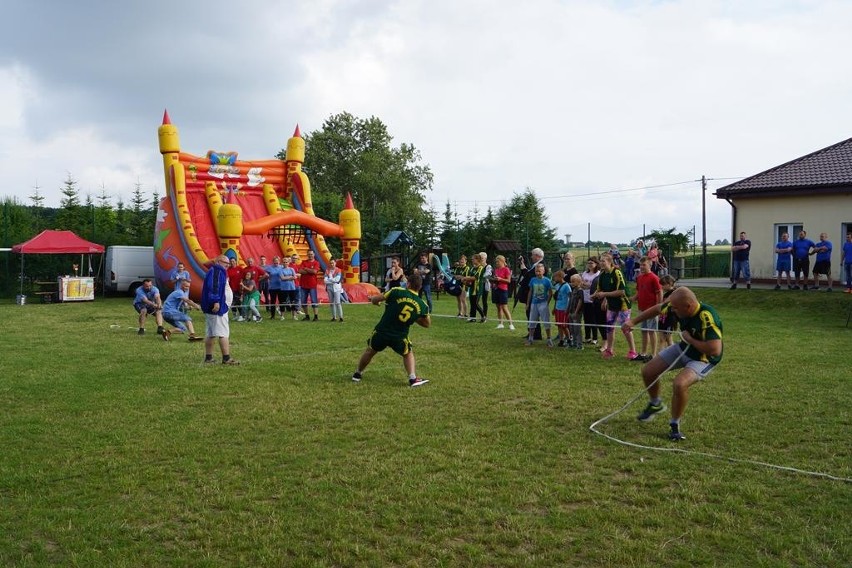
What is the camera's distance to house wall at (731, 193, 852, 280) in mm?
22312

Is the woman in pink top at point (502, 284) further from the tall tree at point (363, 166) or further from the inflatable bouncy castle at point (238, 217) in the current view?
the tall tree at point (363, 166)

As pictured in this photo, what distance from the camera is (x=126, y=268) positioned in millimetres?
26969

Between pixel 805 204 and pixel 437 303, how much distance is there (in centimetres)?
1198

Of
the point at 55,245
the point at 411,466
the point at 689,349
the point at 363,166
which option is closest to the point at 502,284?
Result: the point at 689,349

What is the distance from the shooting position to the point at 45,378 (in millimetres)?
9867

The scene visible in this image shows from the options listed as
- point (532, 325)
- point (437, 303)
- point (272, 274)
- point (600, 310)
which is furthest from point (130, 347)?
point (437, 303)

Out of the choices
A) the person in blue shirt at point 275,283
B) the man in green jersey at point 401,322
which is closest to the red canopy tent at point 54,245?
the person in blue shirt at point 275,283

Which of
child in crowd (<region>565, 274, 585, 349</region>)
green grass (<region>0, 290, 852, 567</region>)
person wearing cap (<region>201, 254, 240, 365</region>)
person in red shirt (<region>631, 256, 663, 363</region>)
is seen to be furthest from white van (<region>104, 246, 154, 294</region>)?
person in red shirt (<region>631, 256, 663, 363</region>)

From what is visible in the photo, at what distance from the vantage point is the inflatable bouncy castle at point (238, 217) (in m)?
21.8

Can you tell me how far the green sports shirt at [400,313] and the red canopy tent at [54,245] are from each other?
759 inches

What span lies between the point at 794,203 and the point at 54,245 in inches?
964

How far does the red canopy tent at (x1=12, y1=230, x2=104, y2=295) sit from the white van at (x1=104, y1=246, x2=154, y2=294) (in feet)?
3.47

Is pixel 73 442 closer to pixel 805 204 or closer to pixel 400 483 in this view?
pixel 400 483

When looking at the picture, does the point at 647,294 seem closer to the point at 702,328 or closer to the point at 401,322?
the point at 401,322
